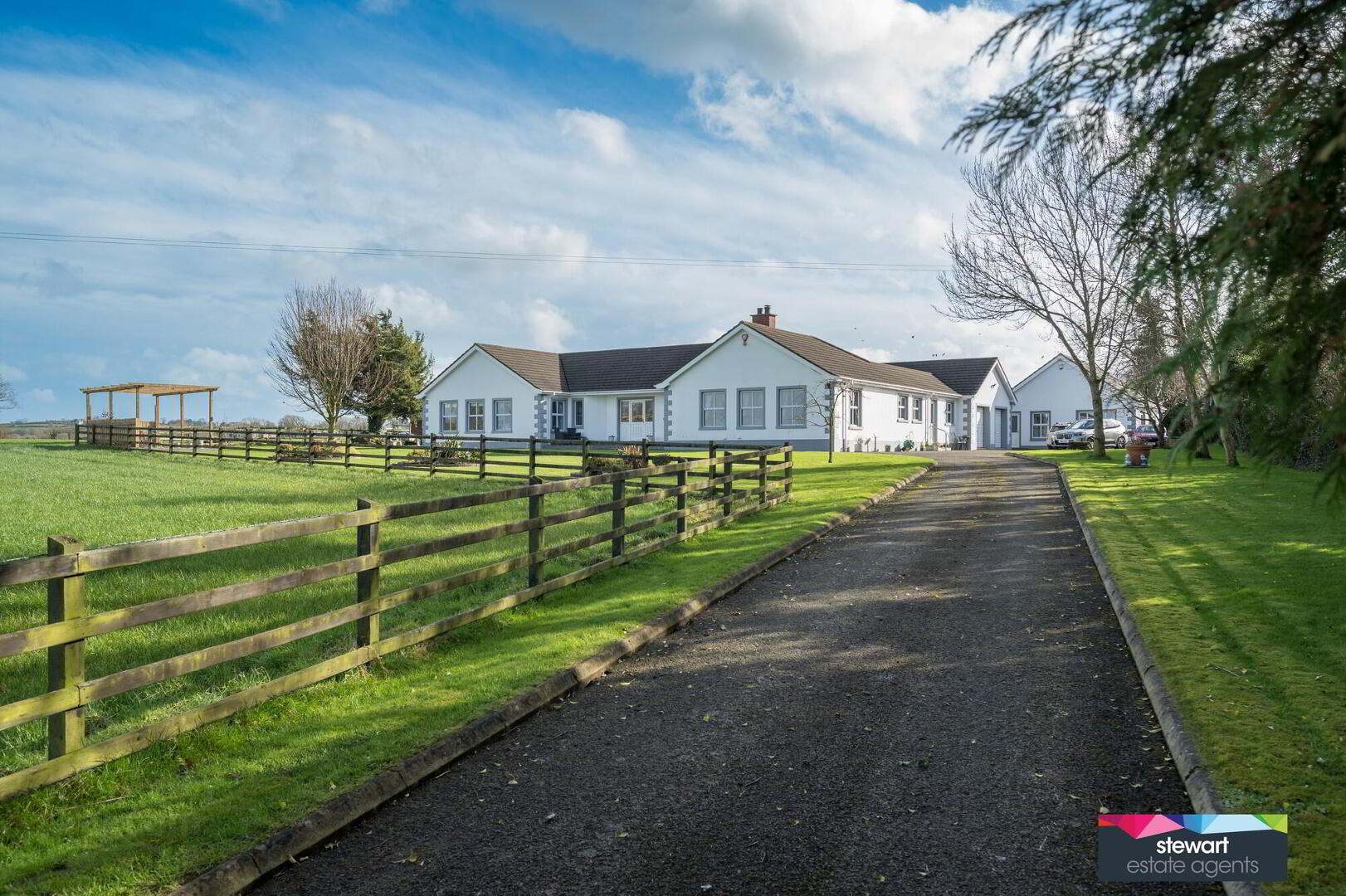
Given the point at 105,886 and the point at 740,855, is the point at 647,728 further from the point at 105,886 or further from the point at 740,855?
the point at 105,886

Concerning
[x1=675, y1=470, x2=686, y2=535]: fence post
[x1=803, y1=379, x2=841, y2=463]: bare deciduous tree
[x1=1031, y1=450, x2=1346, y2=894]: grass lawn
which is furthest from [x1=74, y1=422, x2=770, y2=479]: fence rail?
[x1=1031, y1=450, x2=1346, y2=894]: grass lawn

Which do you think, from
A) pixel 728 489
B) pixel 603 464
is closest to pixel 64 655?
pixel 728 489

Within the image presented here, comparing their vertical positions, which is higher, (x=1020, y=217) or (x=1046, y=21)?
(x=1020, y=217)

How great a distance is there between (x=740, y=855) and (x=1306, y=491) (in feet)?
61.6

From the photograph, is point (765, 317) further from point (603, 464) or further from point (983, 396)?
point (603, 464)

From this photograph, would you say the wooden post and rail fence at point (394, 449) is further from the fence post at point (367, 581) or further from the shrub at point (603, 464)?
the fence post at point (367, 581)

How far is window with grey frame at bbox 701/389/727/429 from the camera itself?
3997 centimetres

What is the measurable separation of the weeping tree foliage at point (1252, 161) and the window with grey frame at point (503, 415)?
42.2 meters

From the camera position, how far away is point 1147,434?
148 ft

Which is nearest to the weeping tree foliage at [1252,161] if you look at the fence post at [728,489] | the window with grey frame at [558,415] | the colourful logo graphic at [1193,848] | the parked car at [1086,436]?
the colourful logo graphic at [1193,848]

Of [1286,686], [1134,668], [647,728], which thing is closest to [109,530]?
[647,728]

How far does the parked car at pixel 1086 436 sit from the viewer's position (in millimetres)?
41406

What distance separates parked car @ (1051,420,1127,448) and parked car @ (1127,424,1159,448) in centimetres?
54

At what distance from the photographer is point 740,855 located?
4266 mm
